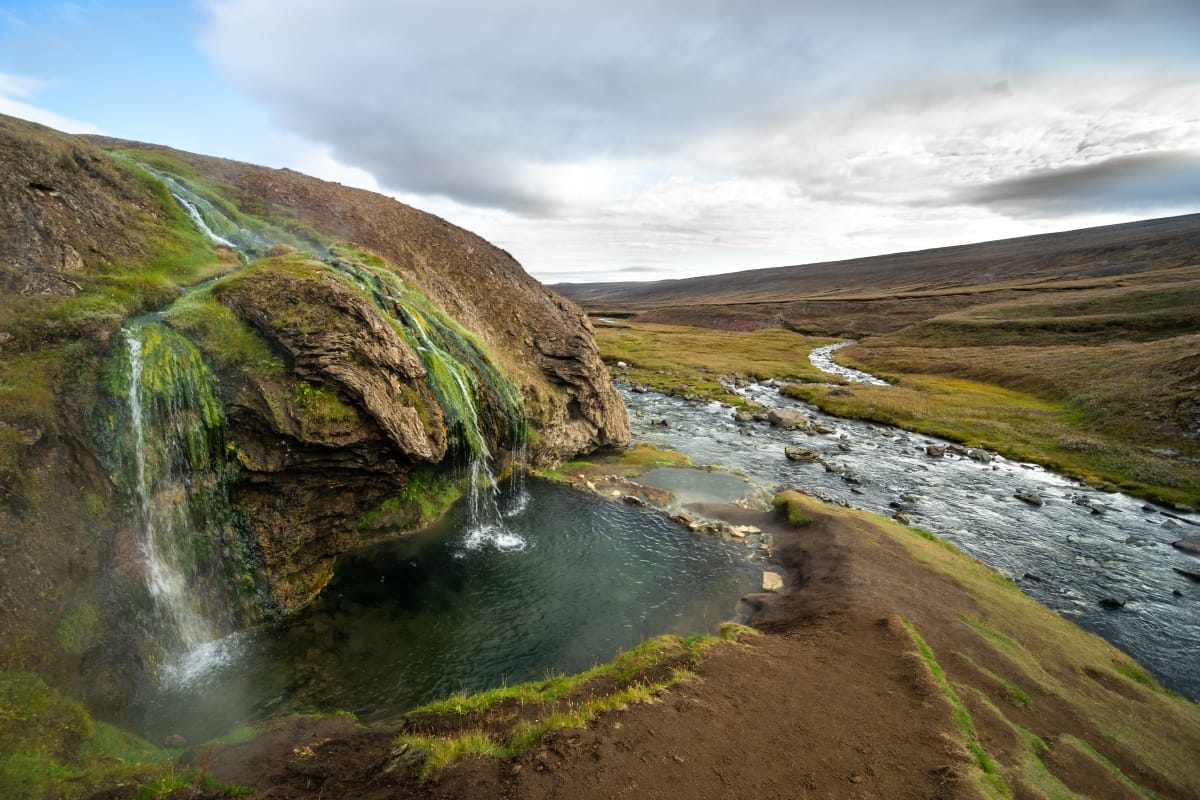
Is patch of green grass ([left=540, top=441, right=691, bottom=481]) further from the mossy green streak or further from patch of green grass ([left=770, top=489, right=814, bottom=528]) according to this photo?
the mossy green streak

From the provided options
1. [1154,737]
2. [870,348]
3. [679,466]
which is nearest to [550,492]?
[679,466]

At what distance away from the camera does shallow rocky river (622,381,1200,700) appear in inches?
1001

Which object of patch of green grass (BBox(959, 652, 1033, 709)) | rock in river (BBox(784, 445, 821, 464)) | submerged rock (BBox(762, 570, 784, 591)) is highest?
patch of green grass (BBox(959, 652, 1033, 709))

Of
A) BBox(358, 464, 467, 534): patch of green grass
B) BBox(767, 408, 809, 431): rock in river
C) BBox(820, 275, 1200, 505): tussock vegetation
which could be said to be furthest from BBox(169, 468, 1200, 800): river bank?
BBox(767, 408, 809, 431): rock in river

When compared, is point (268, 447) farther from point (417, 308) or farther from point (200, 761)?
point (417, 308)

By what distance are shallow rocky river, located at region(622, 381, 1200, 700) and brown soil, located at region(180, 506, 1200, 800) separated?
27.1ft

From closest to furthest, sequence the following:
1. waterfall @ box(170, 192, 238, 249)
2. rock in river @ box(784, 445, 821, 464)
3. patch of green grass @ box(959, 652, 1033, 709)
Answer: patch of green grass @ box(959, 652, 1033, 709)
waterfall @ box(170, 192, 238, 249)
rock in river @ box(784, 445, 821, 464)

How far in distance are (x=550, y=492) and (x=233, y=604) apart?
760 inches

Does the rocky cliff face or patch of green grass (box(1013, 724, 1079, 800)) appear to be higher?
the rocky cliff face

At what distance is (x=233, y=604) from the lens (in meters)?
20.6

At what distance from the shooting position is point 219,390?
21.6 m

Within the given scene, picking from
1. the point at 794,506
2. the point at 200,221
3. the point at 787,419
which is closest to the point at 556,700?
the point at 794,506

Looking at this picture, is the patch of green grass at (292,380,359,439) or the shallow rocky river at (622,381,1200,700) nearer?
the patch of green grass at (292,380,359,439)

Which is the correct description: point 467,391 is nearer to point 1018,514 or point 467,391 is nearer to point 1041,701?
point 1041,701
